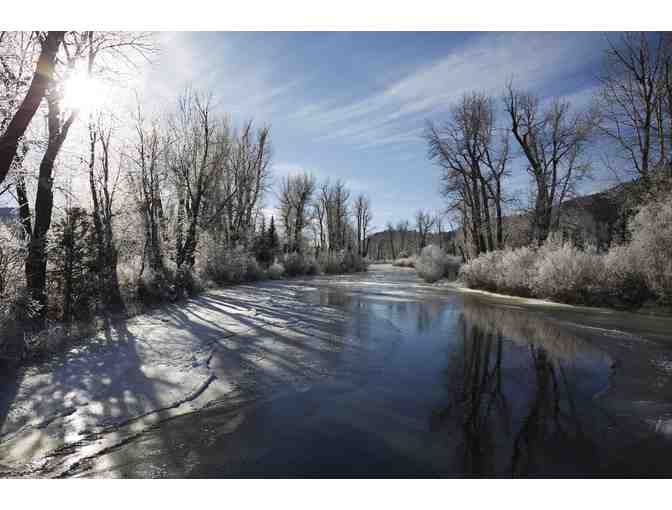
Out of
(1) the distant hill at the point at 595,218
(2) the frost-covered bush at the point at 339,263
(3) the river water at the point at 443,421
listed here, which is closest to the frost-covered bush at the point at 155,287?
(3) the river water at the point at 443,421

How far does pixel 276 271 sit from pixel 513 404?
78.7 feet

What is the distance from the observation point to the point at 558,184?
22891 mm

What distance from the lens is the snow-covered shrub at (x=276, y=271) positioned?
26.2 m

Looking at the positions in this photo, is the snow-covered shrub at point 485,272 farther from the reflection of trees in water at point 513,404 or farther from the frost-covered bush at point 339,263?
the frost-covered bush at point 339,263

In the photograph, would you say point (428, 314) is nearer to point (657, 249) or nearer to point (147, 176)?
point (657, 249)

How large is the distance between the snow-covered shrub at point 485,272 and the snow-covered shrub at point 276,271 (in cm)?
1411

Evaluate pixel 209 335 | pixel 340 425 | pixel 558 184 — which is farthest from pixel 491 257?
pixel 340 425

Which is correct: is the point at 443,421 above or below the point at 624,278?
below

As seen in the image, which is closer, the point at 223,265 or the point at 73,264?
the point at 73,264

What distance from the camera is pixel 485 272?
17484 mm

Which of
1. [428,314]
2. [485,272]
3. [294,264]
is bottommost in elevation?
[428,314]

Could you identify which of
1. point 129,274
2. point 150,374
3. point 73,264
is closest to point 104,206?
point 129,274

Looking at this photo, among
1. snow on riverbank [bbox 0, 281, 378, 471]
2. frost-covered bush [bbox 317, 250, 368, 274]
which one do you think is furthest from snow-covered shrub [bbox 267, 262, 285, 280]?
snow on riverbank [bbox 0, 281, 378, 471]
